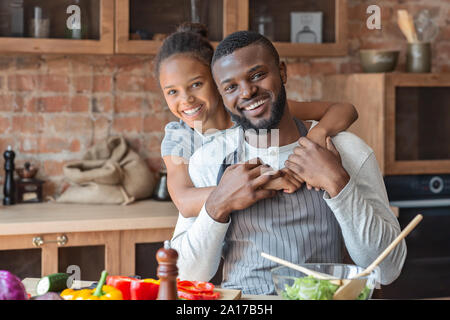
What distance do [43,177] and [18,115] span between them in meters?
0.30

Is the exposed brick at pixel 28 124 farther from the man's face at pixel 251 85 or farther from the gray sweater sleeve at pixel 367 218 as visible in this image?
the gray sweater sleeve at pixel 367 218

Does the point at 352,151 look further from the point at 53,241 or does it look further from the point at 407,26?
the point at 407,26

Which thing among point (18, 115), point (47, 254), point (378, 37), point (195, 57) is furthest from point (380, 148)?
point (18, 115)

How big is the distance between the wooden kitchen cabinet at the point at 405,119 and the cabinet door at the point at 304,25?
0.21 m

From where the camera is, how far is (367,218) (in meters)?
1.44

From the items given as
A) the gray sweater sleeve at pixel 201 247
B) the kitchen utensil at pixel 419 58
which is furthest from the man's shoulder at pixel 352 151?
the kitchen utensil at pixel 419 58

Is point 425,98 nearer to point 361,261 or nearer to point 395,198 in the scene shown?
point 395,198

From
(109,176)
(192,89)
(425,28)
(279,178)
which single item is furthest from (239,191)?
(425,28)

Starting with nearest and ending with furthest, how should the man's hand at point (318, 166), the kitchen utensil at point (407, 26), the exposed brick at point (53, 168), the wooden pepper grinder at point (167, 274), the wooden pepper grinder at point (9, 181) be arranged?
the wooden pepper grinder at point (167, 274) → the man's hand at point (318, 166) → the wooden pepper grinder at point (9, 181) → the exposed brick at point (53, 168) → the kitchen utensil at point (407, 26)

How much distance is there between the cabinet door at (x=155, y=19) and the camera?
2607mm

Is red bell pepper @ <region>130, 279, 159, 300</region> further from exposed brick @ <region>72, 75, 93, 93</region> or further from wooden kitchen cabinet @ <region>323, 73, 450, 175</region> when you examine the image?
exposed brick @ <region>72, 75, 93, 93</region>

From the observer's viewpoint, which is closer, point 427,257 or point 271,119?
point 271,119

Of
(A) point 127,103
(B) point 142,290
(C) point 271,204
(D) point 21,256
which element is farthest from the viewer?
(A) point 127,103

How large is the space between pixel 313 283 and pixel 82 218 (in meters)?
1.54
